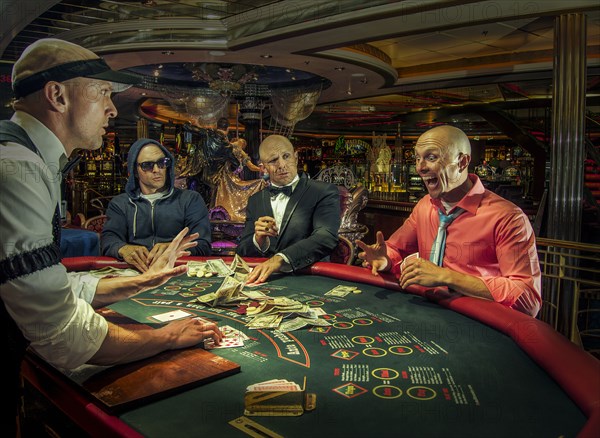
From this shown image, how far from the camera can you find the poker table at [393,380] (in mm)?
1127

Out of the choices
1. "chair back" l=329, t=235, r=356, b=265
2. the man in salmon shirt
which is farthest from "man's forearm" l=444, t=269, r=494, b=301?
"chair back" l=329, t=235, r=356, b=265

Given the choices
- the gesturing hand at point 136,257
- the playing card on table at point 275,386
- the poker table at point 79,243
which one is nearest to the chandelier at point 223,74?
the poker table at point 79,243

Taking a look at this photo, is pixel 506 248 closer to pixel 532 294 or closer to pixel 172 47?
pixel 532 294

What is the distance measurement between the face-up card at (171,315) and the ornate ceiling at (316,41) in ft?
12.6

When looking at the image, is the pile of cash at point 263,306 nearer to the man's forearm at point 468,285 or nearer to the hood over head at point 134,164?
the man's forearm at point 468,285

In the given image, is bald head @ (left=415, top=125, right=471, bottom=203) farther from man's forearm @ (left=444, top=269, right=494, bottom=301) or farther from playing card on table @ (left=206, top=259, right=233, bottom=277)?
playing card on table @ (left=206, top=259, right=233, bottom=277)

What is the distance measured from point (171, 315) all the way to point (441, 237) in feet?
4.21

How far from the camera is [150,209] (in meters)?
3.52

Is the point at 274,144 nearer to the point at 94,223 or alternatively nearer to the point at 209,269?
the point at 209,269

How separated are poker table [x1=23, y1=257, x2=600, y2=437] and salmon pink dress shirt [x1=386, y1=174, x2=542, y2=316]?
19cm

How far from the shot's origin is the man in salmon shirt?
81.7 inches

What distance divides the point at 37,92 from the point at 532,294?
1892 millimetres

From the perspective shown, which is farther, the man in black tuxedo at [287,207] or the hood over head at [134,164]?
the hood over head at [134,164]

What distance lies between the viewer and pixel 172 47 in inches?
275
